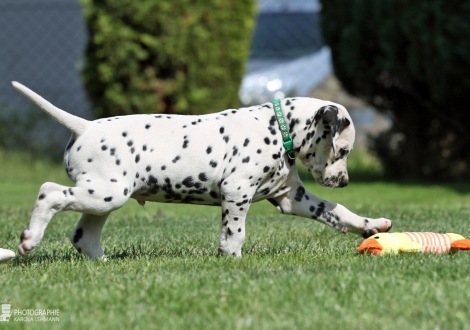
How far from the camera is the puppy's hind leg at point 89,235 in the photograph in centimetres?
541

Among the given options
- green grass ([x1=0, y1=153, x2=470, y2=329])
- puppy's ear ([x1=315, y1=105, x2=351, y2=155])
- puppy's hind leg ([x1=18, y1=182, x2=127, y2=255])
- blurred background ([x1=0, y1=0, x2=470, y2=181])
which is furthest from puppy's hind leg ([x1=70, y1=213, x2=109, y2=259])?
blurred background ([x1=0, y1=0, x2=470, y2=181])

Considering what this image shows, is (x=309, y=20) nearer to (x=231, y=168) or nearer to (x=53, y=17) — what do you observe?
(x=53, y=17)

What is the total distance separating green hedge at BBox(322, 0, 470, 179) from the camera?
10898mm

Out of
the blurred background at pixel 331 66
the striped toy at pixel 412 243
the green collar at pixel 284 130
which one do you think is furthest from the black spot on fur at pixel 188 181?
the blurred background at pixel 331 66

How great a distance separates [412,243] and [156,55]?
8.53m

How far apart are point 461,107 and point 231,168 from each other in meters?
7.58

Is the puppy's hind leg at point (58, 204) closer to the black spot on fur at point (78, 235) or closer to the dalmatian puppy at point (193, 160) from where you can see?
the dalmatian puppy at point (193, 160)

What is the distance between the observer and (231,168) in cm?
509

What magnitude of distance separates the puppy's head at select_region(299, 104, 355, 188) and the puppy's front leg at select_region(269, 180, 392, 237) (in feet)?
0.54

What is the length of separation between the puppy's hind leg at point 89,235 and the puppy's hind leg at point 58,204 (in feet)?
1.48

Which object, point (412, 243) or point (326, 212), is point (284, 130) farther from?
point (412, 243)

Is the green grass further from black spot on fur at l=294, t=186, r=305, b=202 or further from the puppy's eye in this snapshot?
the puppy's eye

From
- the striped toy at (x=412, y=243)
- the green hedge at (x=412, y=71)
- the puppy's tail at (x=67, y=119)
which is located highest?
the puppy's tail at (x=67, y=119)

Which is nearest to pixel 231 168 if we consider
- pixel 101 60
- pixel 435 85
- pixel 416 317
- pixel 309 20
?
pixel 416 317
